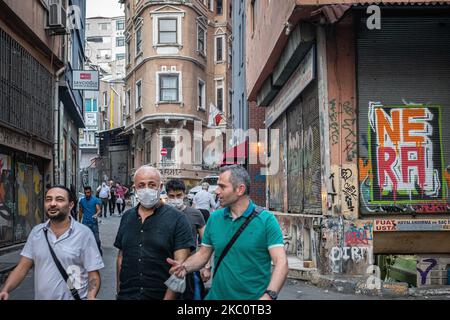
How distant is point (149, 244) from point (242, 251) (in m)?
0.76

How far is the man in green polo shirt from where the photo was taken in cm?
443

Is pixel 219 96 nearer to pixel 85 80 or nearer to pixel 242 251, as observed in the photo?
pixel 85 80

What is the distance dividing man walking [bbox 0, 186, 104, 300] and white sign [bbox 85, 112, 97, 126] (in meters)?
47.1

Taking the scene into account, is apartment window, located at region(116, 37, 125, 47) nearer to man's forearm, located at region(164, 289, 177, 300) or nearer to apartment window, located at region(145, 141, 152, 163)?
apartment window, located at region(145, 141, 152, 163)

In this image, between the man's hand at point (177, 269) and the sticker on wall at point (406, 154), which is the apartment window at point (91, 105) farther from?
the man's hand at point (177, 269)

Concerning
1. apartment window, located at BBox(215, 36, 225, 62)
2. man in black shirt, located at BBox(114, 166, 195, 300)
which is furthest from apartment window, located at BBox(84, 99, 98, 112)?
man in black shirt, located at BBox(114, 166, 195, 300)

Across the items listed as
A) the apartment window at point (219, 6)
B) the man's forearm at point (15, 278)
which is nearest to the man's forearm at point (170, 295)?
the man's forearm at point (15, 278)

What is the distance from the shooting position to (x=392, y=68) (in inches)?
459

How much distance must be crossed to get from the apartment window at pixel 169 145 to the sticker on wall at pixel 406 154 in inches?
1079

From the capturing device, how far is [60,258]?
15.0 ft

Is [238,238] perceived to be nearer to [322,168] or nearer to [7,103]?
[322,168]

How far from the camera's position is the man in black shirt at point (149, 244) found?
4.71 metres
